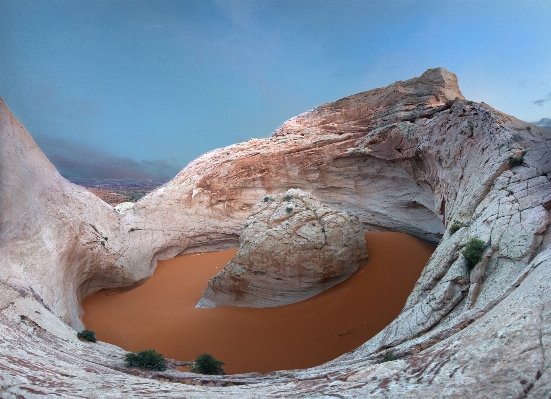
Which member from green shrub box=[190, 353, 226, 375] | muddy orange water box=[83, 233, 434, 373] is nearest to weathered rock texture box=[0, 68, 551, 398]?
green shrub box=[190, 353, 226, 375]

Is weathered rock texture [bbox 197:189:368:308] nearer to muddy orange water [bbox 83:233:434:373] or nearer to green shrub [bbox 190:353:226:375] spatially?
muddy orange water [bbox 83:233:434:373]

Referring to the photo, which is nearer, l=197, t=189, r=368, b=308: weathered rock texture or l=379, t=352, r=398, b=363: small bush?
l=379, t=352, r=398, b=363: small bush

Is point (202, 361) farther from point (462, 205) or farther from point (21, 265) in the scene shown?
point (462, 205)

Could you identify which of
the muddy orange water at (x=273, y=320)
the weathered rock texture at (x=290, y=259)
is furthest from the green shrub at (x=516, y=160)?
the weathered rock texture at (x=290, y=259)

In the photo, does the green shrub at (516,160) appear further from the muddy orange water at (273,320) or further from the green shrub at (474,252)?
the muddy orange water at (273,320)

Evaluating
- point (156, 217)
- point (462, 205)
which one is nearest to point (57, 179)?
point (156, 217)

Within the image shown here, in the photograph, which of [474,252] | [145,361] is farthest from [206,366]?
[474,252]

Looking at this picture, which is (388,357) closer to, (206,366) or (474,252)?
(474,252)
